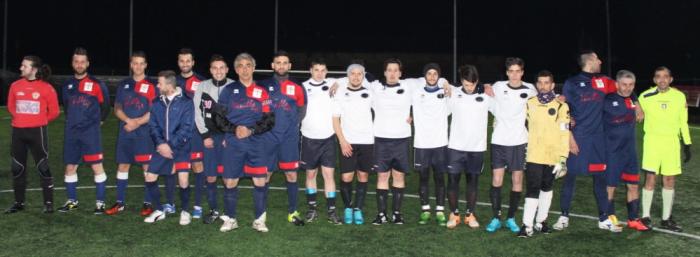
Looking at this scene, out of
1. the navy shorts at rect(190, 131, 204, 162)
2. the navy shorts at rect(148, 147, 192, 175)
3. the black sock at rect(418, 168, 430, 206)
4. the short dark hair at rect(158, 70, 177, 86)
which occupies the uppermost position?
the short dark hair at rect(158, 70, 177, 86)

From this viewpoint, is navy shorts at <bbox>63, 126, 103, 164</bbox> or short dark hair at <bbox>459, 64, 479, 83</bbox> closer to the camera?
short dark hair at <bbox>459, 64, 479, 83</bbox>

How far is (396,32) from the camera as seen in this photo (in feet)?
127

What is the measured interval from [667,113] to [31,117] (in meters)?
6.70

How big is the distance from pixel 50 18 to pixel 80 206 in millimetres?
34795

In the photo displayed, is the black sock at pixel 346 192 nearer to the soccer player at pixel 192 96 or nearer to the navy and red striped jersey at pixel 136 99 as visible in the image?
the soccer player at pixel 192 96

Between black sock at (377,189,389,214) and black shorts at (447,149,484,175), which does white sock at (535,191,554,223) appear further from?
black sock at (377,189,389,214)

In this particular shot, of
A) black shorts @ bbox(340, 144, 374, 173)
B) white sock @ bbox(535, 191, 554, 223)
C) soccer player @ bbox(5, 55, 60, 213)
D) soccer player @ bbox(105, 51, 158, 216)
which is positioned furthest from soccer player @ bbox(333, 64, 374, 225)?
soccer player @ bbox(5, 55, 60, 213)

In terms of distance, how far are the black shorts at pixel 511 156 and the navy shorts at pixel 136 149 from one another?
3772 millimetres

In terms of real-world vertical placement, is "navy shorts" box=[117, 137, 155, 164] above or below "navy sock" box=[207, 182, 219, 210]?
above

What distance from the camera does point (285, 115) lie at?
6.65m

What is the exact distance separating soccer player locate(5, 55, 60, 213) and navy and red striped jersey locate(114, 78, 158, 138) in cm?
78

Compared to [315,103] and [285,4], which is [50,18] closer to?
[285,4]

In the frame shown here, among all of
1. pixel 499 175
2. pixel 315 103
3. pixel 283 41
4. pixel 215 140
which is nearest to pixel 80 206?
pixel 215 140

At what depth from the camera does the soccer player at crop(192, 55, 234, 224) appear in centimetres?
676
